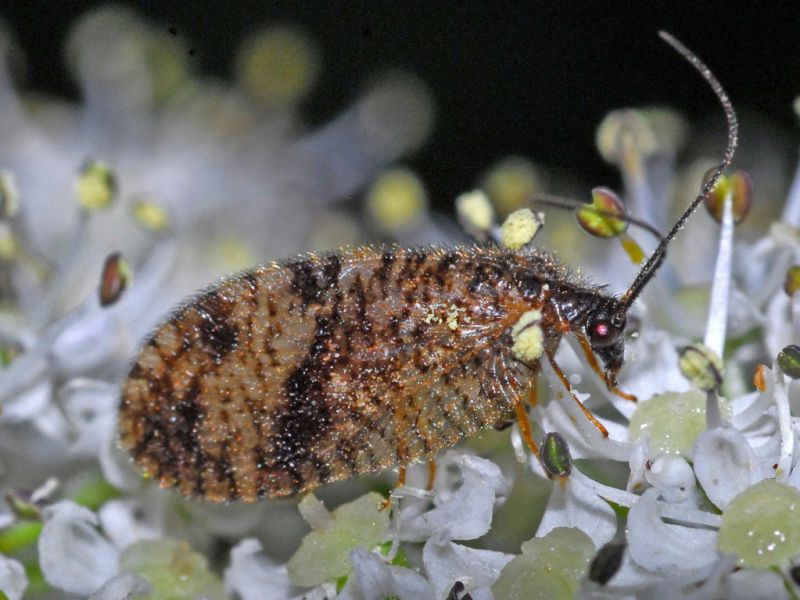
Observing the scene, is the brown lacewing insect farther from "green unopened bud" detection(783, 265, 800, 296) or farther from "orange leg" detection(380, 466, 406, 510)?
"green unopened bud" detection(783, 265, 800, 296)

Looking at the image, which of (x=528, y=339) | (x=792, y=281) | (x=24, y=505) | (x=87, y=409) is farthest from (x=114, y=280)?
(x=792, y=281)

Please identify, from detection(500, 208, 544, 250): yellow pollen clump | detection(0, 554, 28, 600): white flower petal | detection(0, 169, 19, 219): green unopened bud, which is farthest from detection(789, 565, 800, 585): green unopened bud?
detection(0, 169, 19, 219): green unopened bud

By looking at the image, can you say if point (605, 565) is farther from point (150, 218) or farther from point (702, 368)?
point (150, 218)

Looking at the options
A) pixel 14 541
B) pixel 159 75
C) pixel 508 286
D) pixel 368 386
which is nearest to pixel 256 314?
pixel 368 386

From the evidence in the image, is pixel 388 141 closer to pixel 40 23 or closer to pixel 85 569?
pixel 40 23

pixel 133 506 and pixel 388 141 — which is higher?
pixel 388 141

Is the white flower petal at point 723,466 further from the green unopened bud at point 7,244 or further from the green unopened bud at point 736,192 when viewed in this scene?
the green unopened bud at point 7,244

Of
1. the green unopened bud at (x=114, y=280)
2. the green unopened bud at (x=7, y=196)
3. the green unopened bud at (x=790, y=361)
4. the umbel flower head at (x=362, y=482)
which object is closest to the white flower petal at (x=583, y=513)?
the umbel flower head at (x=362, y=482)
